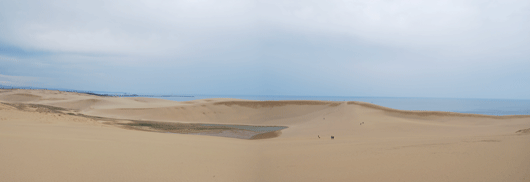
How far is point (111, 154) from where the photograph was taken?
4.00 metres

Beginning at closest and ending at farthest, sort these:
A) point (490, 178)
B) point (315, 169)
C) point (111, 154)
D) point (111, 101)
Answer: point (490, 178), point (315, 169), point (111, 154), point (111, 101)

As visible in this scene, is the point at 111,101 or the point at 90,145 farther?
the point at 111,101

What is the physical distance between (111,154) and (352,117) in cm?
1282

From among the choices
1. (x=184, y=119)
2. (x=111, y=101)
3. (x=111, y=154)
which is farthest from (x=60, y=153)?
(x=111, y=101)

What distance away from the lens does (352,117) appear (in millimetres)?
14852

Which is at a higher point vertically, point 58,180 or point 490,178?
point 490,178

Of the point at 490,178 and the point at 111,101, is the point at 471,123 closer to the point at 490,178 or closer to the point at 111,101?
the point at 490,178

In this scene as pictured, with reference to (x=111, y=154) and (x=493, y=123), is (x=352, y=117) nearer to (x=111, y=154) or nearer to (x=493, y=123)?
(x=493, y=123)

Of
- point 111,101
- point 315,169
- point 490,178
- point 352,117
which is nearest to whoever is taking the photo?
point 490,178

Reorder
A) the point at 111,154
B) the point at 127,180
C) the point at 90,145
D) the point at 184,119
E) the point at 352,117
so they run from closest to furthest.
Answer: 1. the point at 127,180
2. the point at 111,154
3. the point at 90,145
4. the point at 352,117
5. the point at 184,119

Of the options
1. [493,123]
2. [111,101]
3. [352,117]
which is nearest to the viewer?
[493,123]

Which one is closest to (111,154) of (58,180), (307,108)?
(58,180)

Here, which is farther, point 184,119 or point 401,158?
point 184,119

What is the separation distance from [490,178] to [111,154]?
4.58 meters
